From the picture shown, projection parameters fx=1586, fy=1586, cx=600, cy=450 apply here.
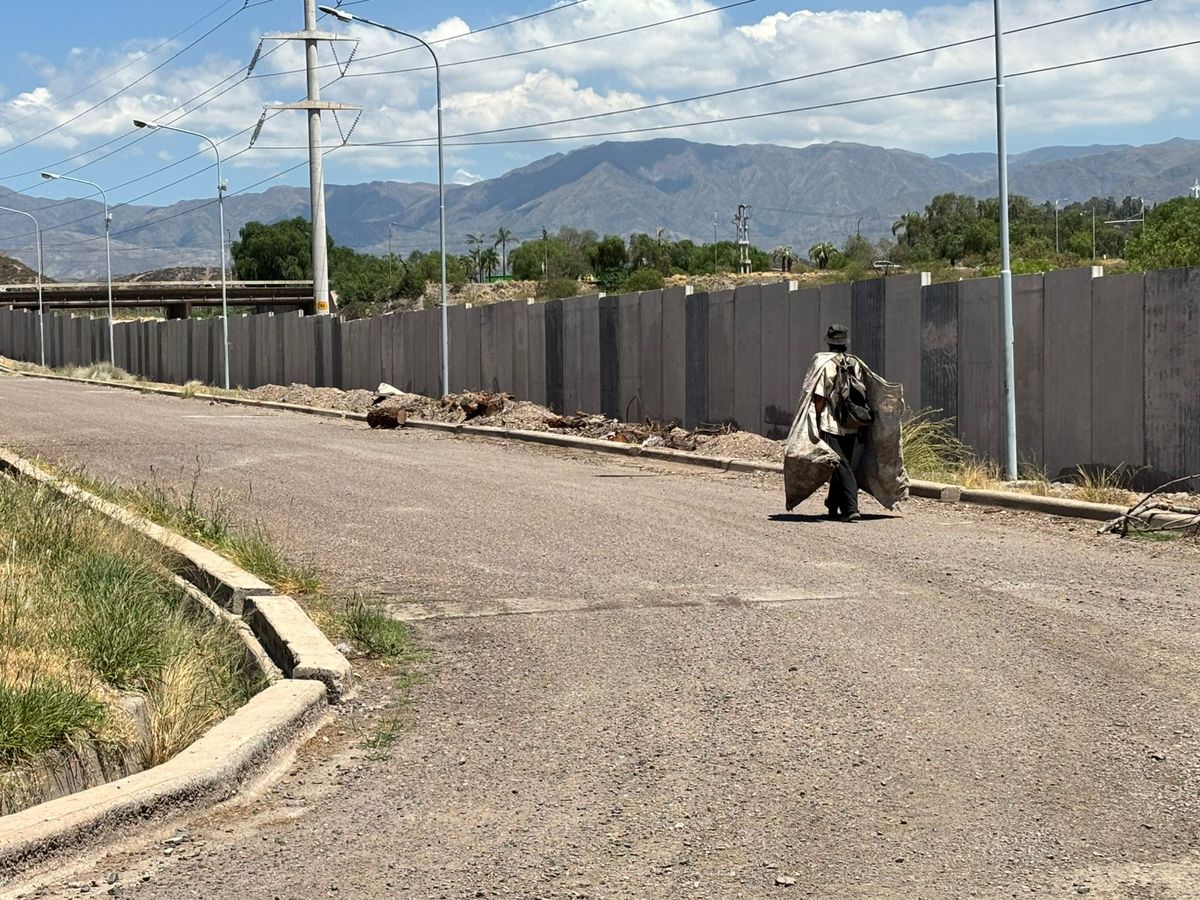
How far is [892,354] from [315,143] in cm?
4078

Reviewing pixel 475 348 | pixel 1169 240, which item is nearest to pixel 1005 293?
pixel 475 348

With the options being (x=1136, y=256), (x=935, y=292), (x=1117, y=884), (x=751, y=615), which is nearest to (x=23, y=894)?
(x=1117, y=884)

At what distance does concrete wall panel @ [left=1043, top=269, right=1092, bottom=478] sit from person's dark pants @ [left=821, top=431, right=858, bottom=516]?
3.91 metres

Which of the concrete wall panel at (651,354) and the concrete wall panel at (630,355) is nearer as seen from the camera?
the concrete wall panel at (651,354)

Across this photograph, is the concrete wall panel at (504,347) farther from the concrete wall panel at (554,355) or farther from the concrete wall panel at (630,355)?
the concrete wall panel at (630,355)

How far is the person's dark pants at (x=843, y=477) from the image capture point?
14.2m

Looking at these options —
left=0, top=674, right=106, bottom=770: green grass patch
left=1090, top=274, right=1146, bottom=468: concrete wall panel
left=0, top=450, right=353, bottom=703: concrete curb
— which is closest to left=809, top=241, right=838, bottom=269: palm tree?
left=1090, top=274, right=1146, bottom=468: concrete wall panel

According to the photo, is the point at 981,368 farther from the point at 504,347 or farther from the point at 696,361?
the point at 504,347

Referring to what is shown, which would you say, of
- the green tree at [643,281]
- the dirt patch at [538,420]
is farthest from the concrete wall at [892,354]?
the green tree at [643,281]

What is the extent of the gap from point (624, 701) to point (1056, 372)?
11.6 meters

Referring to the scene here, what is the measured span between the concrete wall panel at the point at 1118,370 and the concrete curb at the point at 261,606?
10.0 metres

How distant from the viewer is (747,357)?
23.7 m

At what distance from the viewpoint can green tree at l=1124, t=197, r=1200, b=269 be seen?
236 ft

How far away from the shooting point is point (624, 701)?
7.19 meters
